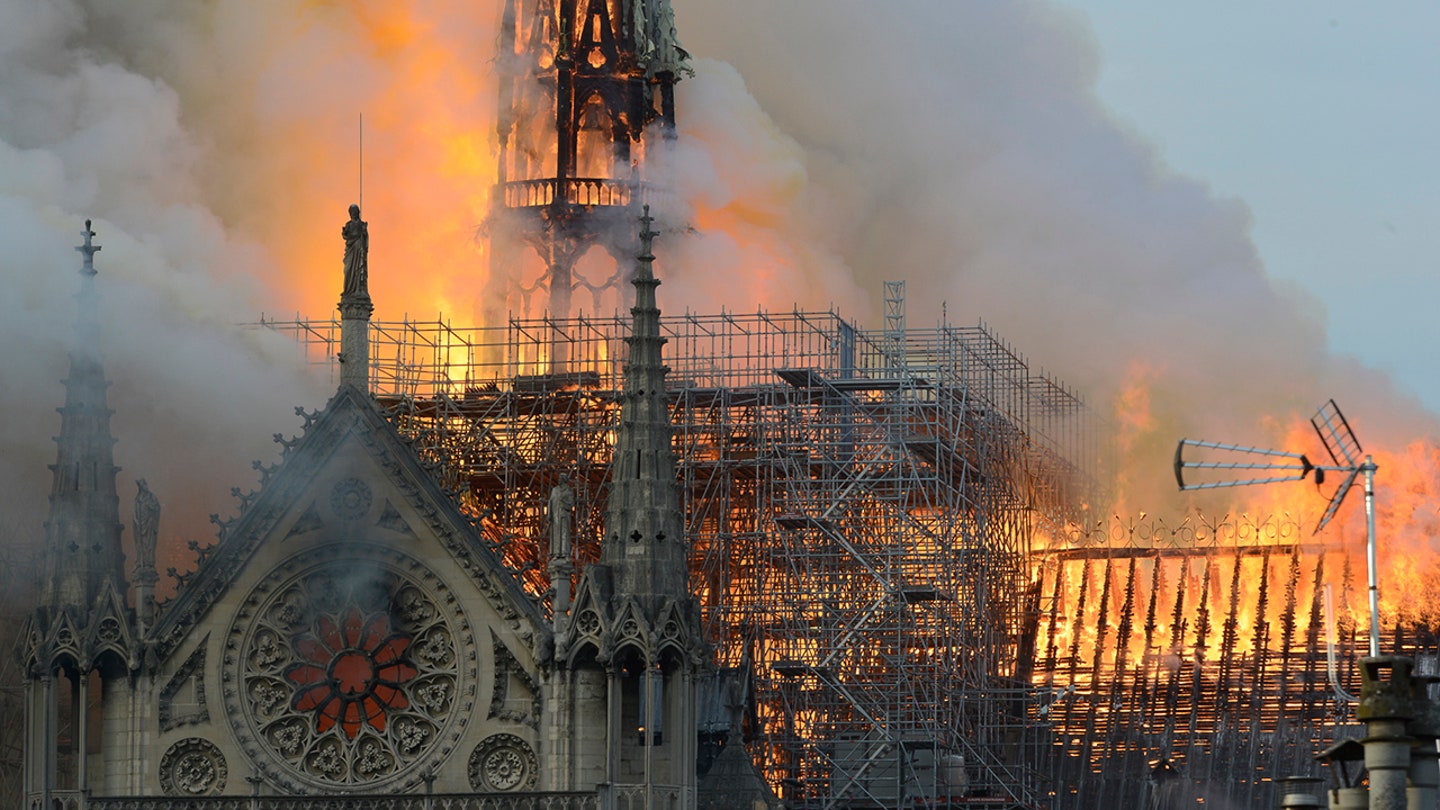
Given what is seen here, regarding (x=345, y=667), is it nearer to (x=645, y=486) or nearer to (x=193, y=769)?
(x=193, y=769)

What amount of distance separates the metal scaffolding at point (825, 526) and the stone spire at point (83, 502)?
39.1 feet

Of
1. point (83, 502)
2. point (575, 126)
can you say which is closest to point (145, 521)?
point (83, 502)

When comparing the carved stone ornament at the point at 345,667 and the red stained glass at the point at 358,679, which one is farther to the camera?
the red stained glass at the point at 358,679

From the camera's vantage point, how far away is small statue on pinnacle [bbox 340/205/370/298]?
7294 centimetres

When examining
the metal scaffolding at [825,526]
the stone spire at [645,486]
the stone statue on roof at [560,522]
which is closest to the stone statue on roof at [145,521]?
the stone statue on roof at [560,522]

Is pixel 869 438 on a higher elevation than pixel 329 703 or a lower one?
higher

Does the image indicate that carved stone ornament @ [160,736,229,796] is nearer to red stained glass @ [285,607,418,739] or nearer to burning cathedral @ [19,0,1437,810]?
burning cathedral @ [19,0,1437,810]

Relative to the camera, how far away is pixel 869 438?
8812 cm

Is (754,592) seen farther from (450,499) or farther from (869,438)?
(450,499)

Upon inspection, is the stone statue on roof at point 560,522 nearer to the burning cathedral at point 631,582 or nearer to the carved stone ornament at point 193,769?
the burning cathedral at point 631,582

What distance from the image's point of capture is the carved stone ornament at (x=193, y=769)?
2815 inches

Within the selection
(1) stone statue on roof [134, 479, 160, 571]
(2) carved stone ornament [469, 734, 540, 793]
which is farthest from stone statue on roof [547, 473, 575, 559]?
(1) stone statue on roof [134, 479, 160, 571]

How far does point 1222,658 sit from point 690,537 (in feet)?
55.2

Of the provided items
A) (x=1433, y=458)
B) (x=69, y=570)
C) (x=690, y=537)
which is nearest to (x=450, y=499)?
(x=69, y=570)
